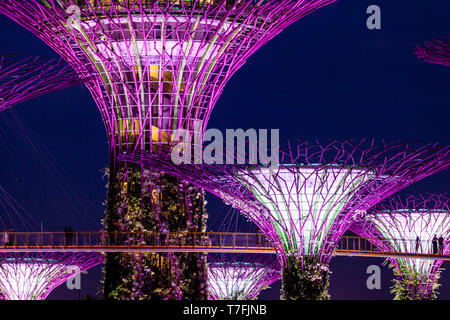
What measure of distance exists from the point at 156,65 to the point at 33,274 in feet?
64.0

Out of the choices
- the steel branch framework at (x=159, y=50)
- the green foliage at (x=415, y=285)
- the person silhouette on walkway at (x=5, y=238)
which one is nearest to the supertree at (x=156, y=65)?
the steel branch framework at (x=159, y=50)

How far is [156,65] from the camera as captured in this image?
162 feet

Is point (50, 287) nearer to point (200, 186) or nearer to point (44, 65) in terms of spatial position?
point (200, 186)

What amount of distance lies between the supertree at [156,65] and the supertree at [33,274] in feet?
45.4

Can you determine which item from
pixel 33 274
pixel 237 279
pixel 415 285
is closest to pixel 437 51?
pixel 415 285

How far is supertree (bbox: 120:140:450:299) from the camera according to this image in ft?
142

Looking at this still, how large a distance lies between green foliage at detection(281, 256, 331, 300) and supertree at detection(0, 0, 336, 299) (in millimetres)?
6301

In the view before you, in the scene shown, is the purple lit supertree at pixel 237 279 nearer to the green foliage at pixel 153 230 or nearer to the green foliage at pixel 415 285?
the green foliage at pixel 415 285

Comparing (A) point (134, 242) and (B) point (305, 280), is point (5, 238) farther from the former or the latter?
(B) point (305, 280)

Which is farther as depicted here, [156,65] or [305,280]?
[156,65]

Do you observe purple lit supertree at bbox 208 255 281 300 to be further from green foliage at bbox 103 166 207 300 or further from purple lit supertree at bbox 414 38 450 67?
purple lit supertree at bbox 414 38 450 67

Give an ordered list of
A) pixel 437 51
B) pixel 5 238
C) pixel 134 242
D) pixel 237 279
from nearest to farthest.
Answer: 1. pixel 437 51
2. pixel 5 238
3. pixel 134 242
4. pixel 237 279

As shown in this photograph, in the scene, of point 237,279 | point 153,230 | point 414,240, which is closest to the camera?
point 153,230

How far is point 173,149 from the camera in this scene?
1902 inches
